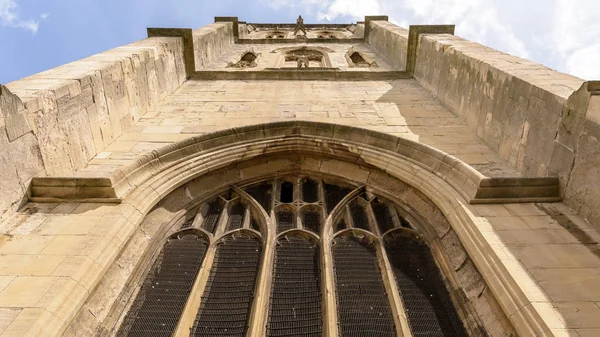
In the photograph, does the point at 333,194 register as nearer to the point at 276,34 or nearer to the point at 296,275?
the point at 296,275

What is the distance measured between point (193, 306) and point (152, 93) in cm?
394

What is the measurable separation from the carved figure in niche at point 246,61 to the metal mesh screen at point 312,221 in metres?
6.56

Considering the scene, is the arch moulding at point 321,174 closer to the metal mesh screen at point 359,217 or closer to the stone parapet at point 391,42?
the metal mesh screen at point 359,217

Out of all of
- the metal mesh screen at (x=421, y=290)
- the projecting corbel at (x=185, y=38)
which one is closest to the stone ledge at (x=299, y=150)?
the metal mesh screen at (x=421, y=290)

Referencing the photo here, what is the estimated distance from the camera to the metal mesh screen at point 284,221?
13.2 ft

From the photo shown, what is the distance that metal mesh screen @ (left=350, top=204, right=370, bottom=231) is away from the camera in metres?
4.07

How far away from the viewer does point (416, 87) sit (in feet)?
22.8

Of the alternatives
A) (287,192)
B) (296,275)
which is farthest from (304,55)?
(296,275)

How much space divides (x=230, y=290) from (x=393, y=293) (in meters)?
1.41

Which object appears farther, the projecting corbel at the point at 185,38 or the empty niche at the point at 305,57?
the empty niche at the point at 305,57

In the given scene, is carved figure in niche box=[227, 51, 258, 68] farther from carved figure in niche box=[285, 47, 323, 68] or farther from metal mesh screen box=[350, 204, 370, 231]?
metal mesh screen box=[350, 204, 370, 231]

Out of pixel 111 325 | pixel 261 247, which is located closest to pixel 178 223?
pixel 261 247

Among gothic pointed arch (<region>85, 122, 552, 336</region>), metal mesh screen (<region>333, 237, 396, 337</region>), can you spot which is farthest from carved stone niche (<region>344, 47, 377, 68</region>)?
metal mesh screen (<region>333, 237, 396, 337</region>)

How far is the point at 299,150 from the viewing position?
496 centimetres
